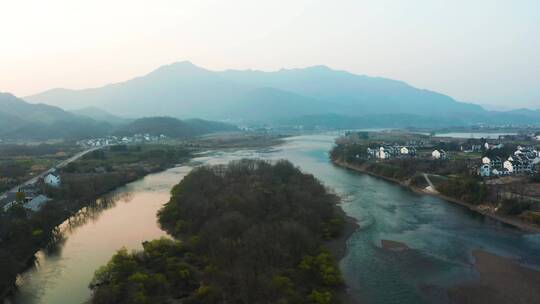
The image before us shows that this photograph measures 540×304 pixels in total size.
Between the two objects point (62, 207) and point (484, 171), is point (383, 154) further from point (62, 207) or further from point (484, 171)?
point (62, 207)

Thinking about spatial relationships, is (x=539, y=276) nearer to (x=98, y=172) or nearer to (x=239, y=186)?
(x=239, y=186)

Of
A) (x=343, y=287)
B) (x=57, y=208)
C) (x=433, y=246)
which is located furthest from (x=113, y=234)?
(x=433, y=246)

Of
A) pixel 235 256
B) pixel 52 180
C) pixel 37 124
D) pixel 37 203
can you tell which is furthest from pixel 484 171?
pixel 37 124

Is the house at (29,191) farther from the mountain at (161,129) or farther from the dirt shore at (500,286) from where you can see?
the mountain at (161,129)

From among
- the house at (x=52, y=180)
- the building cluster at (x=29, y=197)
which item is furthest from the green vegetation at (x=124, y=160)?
the building cluster at (x=29, y=197)

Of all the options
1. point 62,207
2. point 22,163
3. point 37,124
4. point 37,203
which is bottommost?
point 62,207

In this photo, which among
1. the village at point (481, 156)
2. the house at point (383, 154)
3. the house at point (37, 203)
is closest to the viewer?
the house at point (37, 203)
